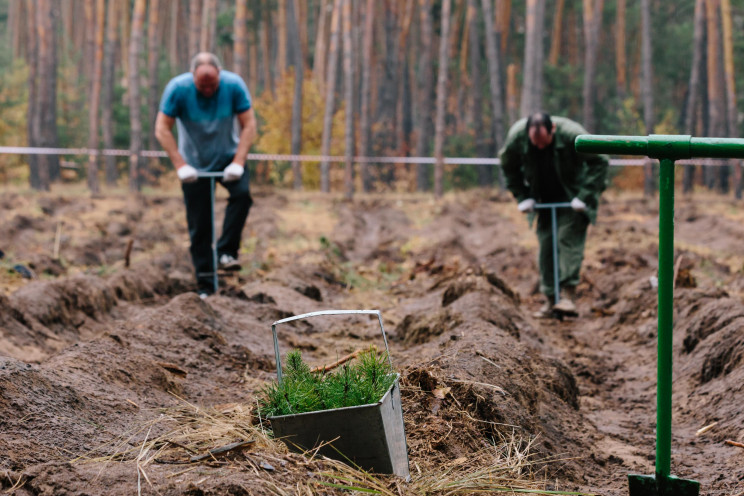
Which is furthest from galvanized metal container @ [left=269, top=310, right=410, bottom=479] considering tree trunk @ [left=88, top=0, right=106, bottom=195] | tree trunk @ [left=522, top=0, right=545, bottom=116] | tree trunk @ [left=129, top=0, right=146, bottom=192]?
tree trunk @ [left=88, top=0, right=106, bottom=195]

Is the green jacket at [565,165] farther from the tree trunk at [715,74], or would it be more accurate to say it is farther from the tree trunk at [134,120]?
the tree trunk at [134,120]

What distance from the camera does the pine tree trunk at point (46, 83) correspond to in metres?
23.7

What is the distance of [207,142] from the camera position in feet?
25.0

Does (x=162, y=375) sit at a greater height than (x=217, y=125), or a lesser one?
lesser

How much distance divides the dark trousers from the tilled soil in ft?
1.09

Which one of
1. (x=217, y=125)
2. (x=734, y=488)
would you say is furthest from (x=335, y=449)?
(x=217, y=125)

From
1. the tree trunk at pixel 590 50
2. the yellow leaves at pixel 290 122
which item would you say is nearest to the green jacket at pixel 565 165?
the tree trunk at pixel 590 50

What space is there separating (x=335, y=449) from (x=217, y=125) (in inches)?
201

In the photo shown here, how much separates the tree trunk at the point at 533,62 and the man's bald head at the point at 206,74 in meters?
13.6

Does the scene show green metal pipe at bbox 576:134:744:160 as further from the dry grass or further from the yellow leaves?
the yellow leaves

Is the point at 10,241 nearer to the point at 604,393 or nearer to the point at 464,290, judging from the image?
the point at 464,290

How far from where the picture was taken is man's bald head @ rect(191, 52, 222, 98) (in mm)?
7238

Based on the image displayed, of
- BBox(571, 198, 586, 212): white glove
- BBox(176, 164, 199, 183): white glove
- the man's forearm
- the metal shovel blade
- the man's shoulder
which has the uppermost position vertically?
the man's shoulder

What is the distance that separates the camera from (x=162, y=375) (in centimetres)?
451
